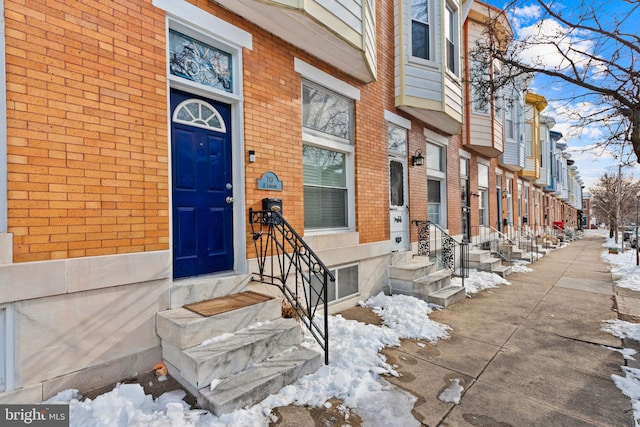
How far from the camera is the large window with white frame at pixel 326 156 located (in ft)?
16.9

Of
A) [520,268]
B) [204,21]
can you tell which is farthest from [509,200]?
[204,21]

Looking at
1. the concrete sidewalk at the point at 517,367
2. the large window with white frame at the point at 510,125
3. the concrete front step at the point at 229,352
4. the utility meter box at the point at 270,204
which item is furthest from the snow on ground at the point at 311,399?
the large window with white frame at the point at 510,125

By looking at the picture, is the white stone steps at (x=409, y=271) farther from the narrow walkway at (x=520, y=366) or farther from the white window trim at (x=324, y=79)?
the white window trim at (x=324, y=79)

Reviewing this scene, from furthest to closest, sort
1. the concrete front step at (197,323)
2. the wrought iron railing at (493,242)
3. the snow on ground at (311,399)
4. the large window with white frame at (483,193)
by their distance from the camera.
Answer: the large window with white frame at (483,193)
the wrought iron railing at (493,242)
the concrete front step at (197,323)
the snow on ground at (311,399)

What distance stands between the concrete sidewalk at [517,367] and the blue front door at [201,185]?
6.60ft

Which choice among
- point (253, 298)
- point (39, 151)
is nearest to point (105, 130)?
point (39, 151)

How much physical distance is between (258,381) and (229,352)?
0.36m

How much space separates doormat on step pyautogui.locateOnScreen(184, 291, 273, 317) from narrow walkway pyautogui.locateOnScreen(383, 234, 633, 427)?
172 centimetres

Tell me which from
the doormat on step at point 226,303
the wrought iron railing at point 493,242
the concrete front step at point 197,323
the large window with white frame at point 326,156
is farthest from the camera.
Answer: the wrought iron railing at point 493,242

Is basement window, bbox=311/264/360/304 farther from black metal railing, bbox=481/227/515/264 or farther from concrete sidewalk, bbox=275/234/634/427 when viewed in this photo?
black metal railing, bbox=481/227/515/264

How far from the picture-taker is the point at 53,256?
2602mm

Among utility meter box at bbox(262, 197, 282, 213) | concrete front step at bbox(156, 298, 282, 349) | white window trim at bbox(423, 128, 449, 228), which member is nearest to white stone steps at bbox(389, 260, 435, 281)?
white window trim at bbox(423, 128, 449, 228)

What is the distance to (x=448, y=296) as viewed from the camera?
5840 millimetres

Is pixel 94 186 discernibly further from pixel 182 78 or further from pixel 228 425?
pixel 228 425
